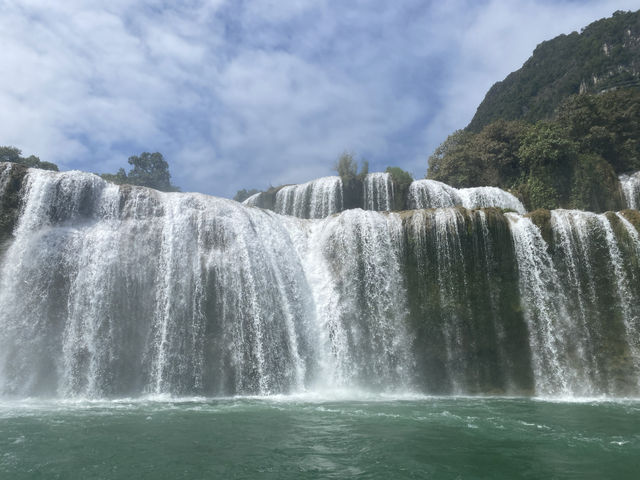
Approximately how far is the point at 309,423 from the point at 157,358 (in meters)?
6.52

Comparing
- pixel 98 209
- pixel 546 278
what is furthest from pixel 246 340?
pixel 546 278

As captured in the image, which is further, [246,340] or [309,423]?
[246,340]

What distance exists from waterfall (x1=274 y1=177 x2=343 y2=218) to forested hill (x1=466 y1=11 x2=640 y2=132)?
41446 mm

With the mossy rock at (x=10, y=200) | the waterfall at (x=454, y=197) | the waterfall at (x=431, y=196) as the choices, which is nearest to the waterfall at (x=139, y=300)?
the mossy rock at (x=10, y=200)

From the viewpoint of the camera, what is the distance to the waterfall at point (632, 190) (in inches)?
984

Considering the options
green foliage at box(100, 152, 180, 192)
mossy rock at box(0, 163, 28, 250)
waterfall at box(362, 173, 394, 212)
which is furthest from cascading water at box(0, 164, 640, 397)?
green foliage at box(100, 152, 180, 192)

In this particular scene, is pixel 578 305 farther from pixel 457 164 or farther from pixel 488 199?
pixel 457 164

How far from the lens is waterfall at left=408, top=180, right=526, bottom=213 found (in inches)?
933

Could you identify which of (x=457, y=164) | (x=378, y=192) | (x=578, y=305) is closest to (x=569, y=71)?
(x=457, y=164)

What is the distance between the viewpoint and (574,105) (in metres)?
31.1

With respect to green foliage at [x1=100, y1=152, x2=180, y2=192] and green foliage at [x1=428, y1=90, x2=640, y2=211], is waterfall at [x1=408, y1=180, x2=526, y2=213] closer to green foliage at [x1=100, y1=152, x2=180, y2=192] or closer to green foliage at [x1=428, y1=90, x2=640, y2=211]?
green foliage at [x1=428, y1=90, x2=640, y2=211]

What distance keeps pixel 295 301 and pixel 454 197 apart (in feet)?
38.7

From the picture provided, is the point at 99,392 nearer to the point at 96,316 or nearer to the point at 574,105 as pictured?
the point at 96,316

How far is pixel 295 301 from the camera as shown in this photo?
16344 millimetres
